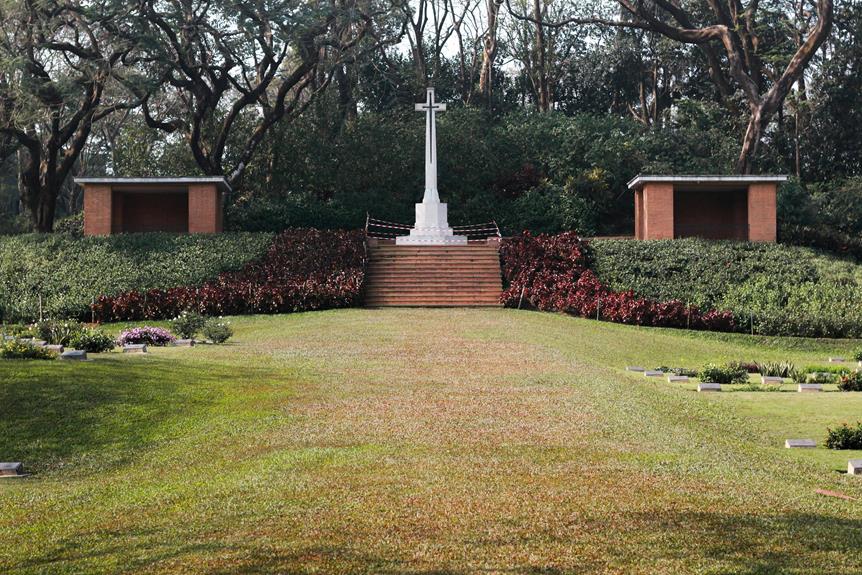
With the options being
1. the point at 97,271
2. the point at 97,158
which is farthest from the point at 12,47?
the point at 97,158

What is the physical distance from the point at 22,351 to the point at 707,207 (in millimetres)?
27086

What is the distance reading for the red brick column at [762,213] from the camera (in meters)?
31.5

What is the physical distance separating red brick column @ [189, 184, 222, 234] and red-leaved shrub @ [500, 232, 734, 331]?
9.70m

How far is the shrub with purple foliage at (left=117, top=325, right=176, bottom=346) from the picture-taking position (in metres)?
17.8

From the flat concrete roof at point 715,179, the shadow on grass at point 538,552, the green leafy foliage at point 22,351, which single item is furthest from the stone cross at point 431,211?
the shadow on grass at point 538,552

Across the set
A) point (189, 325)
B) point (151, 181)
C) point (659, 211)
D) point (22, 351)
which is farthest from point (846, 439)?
point (151, 181)

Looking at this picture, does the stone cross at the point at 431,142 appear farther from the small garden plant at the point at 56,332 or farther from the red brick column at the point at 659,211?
the small garden plant at the point at 56,332

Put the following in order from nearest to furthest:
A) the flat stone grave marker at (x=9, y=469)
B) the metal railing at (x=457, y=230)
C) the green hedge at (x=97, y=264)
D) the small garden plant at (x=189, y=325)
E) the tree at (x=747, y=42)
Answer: the flat stone grave marker at (x=9, y=469) → the small garden plant at (x=189, y=325) → the green hedge at (x=97, y=264) → the tree at (x=747, y=42) → the metal railing at (x=457, y=230)

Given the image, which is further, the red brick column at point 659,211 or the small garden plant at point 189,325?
the red brick column at point 659,211

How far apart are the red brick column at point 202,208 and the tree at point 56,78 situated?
3.94 m

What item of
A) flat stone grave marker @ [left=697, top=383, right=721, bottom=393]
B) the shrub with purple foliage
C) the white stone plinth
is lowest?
flat stone grave marker @ [left=697, top=383, right=721, bottom=393]

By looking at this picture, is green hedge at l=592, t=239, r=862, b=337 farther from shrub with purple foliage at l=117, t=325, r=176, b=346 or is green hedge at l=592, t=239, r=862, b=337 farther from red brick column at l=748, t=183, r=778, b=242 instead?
shrub with purple foliage at l=117, t=325, r=176, b=346

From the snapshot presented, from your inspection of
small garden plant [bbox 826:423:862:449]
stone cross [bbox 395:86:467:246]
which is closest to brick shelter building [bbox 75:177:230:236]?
stone cross [bbox 395:86:467:246]

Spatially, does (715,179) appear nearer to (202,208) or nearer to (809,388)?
(202,208)
